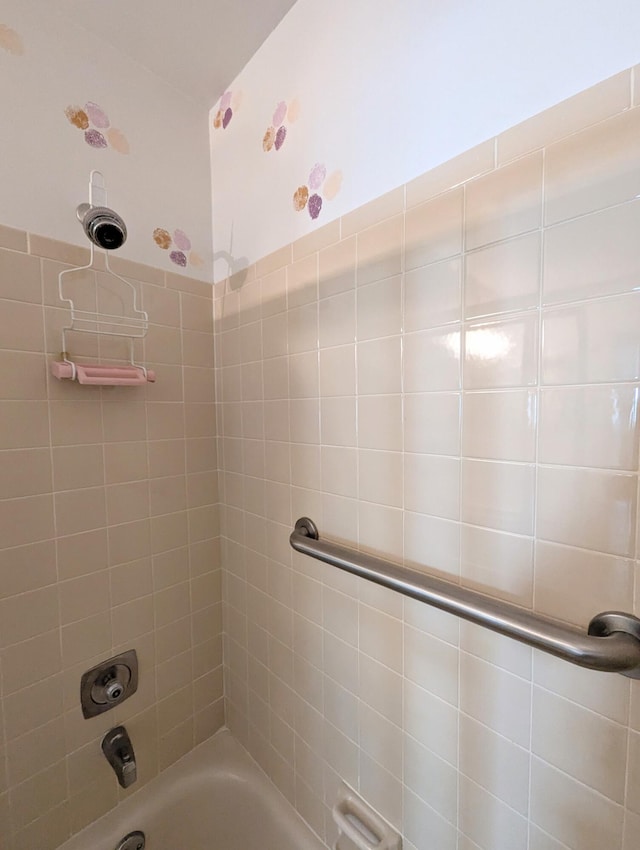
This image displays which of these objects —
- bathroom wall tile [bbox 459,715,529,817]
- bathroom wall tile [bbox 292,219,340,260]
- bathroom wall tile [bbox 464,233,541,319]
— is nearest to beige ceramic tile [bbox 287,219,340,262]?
bathroom wall tile [bbox 292,219,340,260]

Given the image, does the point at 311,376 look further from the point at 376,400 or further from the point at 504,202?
the point at 504,202

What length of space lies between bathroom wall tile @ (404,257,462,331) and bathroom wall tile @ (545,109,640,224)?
6.1 inches

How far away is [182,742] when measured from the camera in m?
1.17

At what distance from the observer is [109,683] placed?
99cm

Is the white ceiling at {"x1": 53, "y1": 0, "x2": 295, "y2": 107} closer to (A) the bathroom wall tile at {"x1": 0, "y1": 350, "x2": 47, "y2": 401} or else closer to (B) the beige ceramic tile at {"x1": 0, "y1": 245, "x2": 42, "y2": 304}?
(B) the beige ceramic tile at {"x1": 0, "y1": 245, "x2": 42, "y2": 304}

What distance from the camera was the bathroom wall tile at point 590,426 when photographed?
1.53ft

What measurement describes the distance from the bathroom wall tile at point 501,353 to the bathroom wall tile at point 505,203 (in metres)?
0.14

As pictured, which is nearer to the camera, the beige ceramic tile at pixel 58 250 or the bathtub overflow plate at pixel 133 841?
the beige ceramic tile at pixel 58 250

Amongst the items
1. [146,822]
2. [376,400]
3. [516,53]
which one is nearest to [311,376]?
[376,400]

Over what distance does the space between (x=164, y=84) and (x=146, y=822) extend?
7.03 feet

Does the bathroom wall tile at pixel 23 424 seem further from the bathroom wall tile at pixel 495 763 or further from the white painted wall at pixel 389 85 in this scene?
the bathroom wall tile at pixel 495 763

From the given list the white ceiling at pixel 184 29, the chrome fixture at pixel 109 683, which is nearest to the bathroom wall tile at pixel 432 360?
the white ceiling at pixel 184 29

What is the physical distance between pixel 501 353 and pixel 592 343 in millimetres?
117

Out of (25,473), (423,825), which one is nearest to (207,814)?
(423,825)
